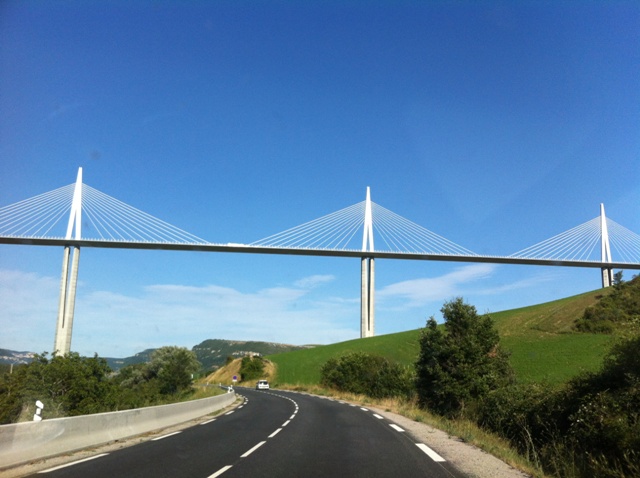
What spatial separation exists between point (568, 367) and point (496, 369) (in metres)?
16.9

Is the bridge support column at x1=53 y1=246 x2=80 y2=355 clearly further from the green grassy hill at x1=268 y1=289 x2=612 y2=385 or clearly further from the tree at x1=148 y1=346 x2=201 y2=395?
the green grassy hill at x1=268 y1=289 x2=612 y2=385

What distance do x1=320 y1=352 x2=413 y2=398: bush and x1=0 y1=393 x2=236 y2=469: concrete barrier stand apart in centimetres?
2626

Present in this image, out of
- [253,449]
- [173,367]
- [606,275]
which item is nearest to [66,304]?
[173,367]

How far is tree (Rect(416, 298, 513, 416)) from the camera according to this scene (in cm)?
2505

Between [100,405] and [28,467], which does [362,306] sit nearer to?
[100,405]

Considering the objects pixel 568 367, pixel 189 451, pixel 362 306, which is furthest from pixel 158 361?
pixel 189 451

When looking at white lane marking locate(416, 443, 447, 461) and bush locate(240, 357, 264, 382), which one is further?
bush locate(240, 357, 264, 382)

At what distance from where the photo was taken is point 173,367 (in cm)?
7088

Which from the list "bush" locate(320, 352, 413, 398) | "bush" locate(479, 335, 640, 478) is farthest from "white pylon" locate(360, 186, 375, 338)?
"bush" locate(479, 335, 640, 478)

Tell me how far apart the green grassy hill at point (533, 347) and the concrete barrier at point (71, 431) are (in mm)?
19567

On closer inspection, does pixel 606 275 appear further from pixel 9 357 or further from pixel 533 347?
pixel 9 357

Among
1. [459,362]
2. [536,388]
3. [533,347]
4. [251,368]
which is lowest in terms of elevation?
[251,368]

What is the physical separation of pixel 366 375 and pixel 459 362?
23785 mm

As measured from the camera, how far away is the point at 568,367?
39.6 m
